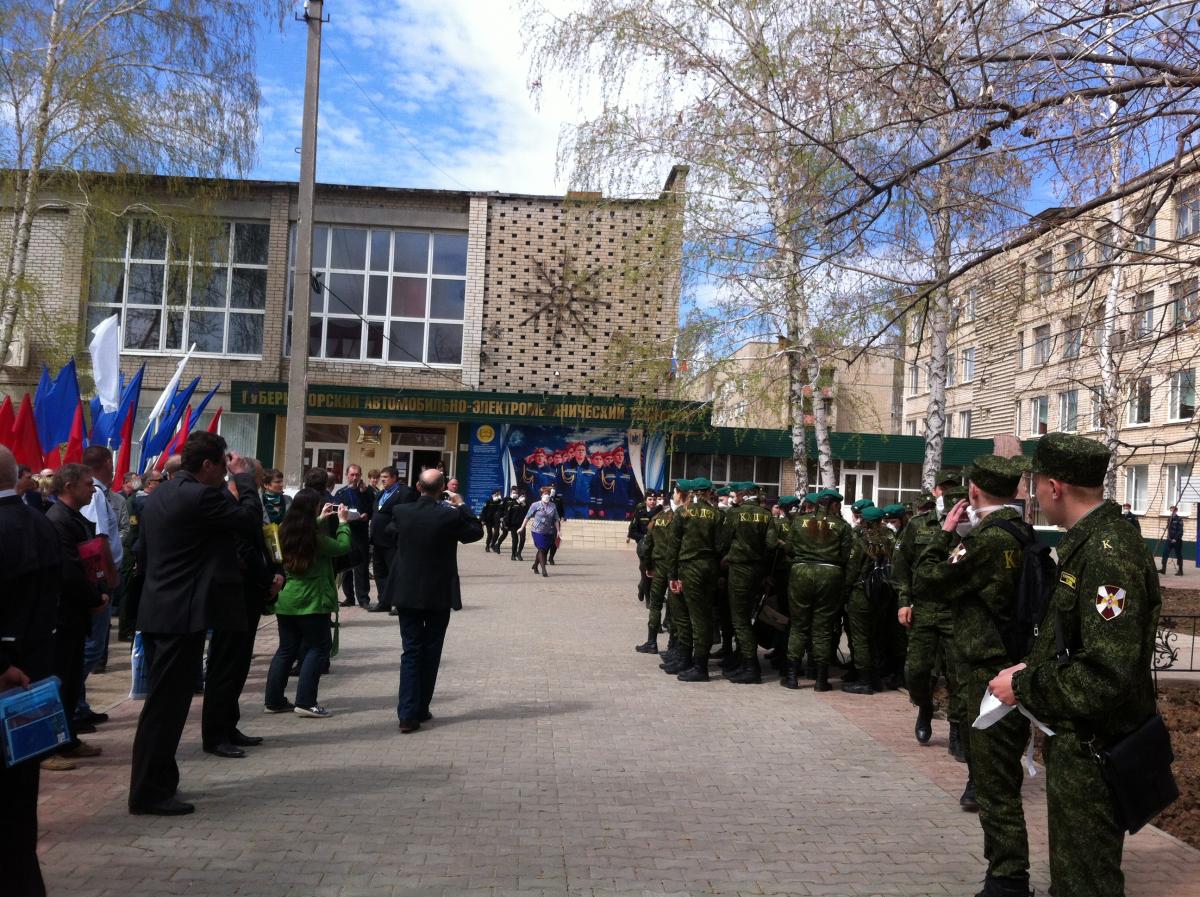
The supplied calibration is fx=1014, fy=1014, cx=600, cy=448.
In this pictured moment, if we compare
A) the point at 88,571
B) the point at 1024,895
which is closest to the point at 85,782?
the point at 88,571

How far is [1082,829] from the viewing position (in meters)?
3.46

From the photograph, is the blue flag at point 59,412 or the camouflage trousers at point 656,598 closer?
the camouflage trousers at point 656,598

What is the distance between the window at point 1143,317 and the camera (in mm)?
7794

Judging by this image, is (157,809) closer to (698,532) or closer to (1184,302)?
(698,532)

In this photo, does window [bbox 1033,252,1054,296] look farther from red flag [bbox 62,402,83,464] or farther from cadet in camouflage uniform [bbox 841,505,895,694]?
red flag [bbox 62,402,83,464]

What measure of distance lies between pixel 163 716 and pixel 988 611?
4.36 meters

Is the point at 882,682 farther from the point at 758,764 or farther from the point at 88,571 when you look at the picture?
the point at 88,571

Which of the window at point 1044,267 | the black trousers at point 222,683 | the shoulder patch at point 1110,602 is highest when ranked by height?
the window at point 1044,267

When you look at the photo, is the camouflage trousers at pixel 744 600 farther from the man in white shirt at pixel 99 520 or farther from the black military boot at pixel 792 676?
the man in white shirt at pixel 99 520

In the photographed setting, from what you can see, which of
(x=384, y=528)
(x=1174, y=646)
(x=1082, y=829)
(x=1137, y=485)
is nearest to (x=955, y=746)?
(x=1082, y=829)

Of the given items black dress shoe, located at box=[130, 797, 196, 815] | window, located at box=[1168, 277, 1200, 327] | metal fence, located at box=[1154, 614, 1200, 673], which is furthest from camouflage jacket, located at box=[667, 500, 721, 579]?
black dress shoe, located at box=[130, 797, 196, 815]

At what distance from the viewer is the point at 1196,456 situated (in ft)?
23.9

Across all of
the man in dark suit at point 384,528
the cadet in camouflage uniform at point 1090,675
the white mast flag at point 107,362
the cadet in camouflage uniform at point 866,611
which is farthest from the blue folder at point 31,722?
the white mast flag at point 107,362

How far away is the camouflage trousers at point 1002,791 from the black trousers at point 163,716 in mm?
4114
